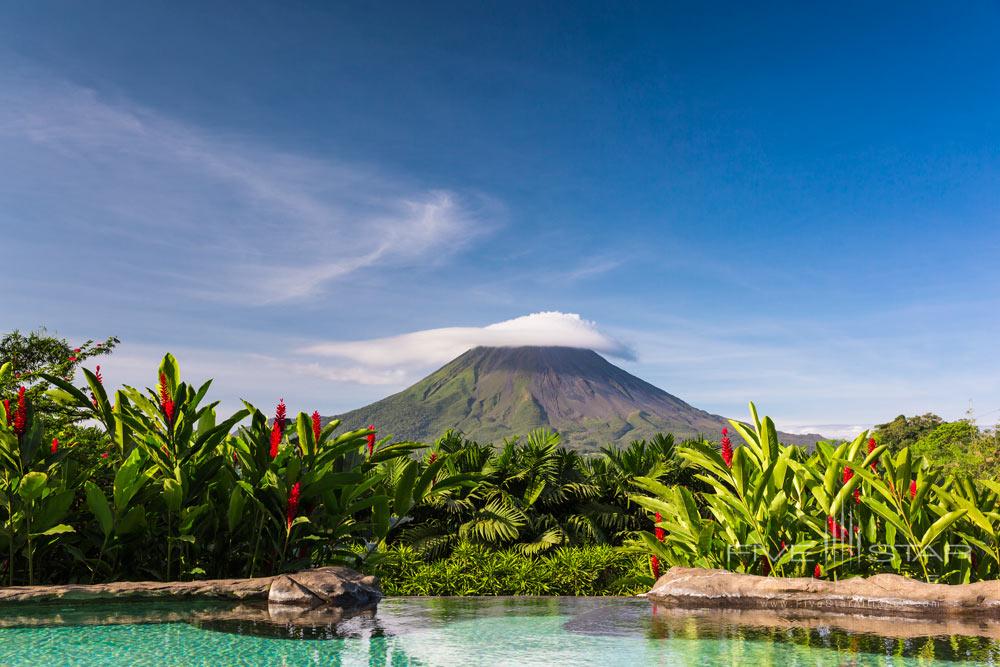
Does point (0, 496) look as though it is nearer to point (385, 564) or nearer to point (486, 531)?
point (385, 564)

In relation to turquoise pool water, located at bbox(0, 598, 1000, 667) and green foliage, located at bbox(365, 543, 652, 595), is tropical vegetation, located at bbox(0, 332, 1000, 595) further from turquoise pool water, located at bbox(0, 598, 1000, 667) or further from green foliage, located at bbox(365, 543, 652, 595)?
green foliage, located at bbox(365, 543, 652, 595)

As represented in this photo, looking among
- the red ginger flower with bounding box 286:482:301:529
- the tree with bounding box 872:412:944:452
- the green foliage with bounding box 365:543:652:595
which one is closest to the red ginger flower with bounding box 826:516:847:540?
the green foliage with bounding box 365:543:652:595

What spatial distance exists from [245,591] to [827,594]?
14.8ft

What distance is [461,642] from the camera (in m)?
4.97

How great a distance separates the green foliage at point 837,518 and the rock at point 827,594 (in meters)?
0.32

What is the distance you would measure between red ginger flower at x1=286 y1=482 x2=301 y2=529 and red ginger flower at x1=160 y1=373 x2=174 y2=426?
44.3 inches

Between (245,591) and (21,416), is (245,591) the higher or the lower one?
the lower one

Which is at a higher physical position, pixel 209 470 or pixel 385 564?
pixel 209 470

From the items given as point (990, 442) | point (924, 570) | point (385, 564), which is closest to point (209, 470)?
point (385, 564)

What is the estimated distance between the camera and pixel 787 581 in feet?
19.1

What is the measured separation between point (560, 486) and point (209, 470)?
5.12 metres

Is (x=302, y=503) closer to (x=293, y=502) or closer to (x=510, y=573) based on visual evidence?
(x=293, y=502)

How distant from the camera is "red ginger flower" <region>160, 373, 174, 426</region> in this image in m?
5.88

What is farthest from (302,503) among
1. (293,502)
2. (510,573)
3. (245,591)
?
(510,573)
